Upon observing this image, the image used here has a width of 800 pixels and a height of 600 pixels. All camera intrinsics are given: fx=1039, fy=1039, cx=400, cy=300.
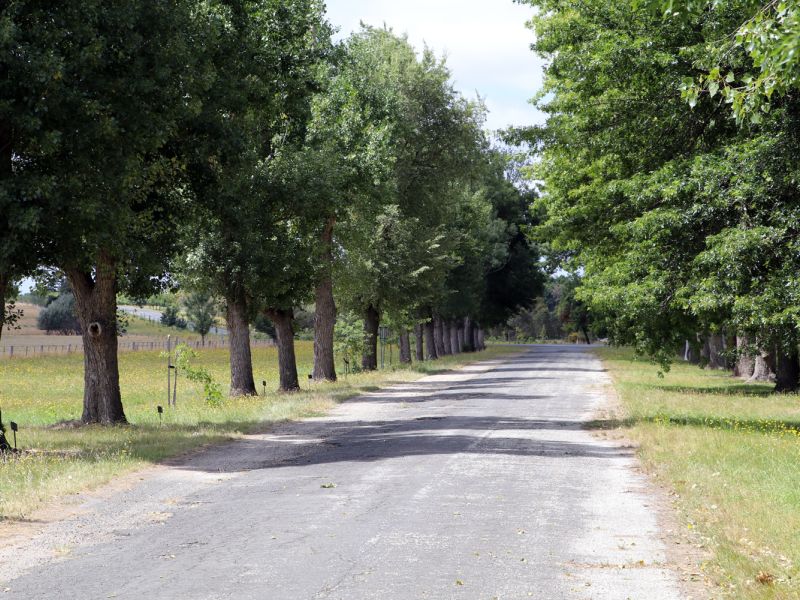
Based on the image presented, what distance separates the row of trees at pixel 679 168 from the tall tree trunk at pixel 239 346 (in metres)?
11.5

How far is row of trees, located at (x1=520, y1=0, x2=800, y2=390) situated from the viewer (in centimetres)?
1909

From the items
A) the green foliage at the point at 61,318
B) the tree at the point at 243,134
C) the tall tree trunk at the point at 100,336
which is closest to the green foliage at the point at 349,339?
the tree at the point at 243,134

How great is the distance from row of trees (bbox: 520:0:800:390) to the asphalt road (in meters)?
4.24

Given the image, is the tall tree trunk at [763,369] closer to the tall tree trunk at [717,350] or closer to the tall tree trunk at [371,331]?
the tall tree trunk at [717,350]

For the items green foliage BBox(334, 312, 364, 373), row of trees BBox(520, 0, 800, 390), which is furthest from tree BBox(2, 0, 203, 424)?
green foliage BBox(334, 312, 364, 373)

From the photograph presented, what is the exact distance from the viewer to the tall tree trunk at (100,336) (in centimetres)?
2264

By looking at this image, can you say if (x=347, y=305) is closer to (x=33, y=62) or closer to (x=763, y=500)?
(x=33, y=62)

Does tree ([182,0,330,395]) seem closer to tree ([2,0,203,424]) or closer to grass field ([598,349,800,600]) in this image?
tree ([2,0,203,424])

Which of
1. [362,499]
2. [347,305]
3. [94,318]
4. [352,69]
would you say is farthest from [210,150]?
[347,305]

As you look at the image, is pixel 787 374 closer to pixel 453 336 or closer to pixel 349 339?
pixel 349 339

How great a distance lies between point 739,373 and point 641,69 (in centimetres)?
2659

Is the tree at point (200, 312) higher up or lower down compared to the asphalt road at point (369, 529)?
higher up

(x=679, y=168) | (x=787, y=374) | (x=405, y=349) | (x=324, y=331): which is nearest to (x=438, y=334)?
(x=405, y=349)

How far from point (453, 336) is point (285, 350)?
49.0 meters
